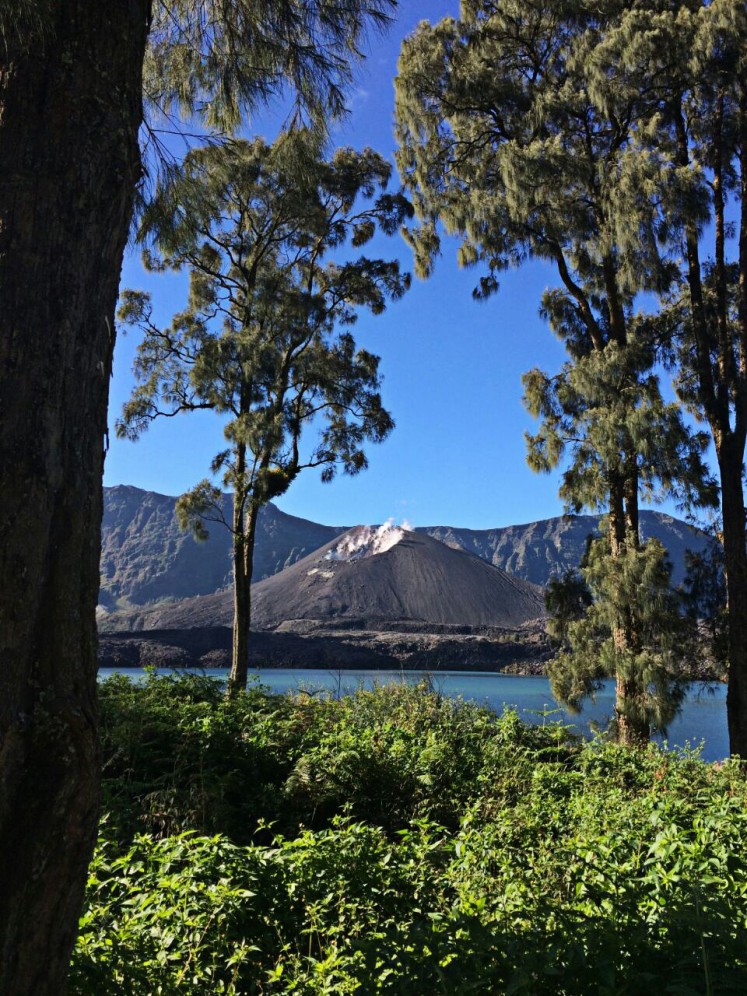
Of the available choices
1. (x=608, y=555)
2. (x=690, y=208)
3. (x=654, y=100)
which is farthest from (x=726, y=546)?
(x=654, y=100)

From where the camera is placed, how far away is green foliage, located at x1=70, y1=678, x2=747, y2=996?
2090 millimetres

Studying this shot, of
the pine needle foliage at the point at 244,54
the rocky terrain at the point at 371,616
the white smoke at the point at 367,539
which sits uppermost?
the white smoke at the point at 367,539

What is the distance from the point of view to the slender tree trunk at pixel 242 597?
12000 millimetres

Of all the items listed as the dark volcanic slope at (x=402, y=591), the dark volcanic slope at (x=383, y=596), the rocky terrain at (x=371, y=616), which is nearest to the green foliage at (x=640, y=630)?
the rocky terrain at (x=371, y=616)

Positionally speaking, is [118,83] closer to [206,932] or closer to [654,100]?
[206,932]

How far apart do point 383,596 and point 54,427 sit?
108m

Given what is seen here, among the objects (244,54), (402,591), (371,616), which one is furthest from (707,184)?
(402,591)

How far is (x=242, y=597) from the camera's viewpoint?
12.6 m

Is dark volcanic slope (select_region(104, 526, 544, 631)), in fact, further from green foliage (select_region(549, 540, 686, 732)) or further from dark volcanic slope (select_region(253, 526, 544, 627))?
green foliage (select_region(549, 540, 686, 732))

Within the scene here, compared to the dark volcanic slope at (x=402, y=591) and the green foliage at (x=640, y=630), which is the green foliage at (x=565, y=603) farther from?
the dark volcanic slope at (x=402, y=591)

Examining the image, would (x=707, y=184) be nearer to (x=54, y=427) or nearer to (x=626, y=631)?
(x=626, y=631)

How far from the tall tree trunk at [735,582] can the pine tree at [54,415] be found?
377 inches

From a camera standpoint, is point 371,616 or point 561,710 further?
point 371,616

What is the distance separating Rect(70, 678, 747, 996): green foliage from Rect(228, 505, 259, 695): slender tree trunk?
6777 millimetres
